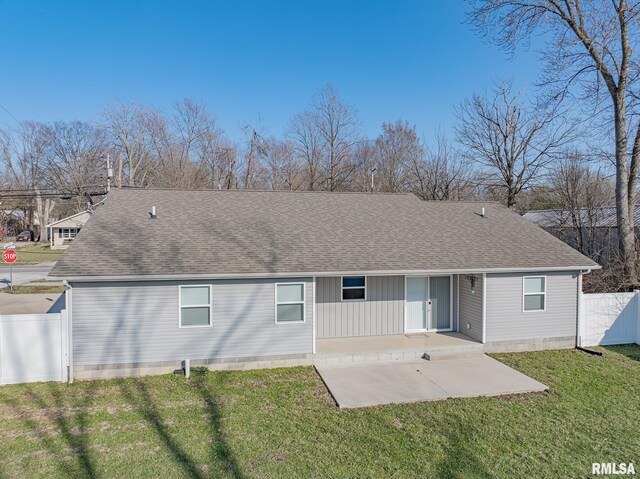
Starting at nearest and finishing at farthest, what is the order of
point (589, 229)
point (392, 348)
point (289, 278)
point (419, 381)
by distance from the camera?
point (419, 381) < point (289, 278) < point (392, 348) < point (589, 229)

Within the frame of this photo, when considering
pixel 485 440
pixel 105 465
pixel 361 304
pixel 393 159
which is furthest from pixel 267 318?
pixel 393 159

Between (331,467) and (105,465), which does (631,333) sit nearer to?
(331,467)

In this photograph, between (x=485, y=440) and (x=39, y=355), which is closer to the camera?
(x=485, y=440)

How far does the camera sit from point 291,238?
437 inches

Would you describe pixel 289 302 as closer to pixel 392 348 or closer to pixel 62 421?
pixel 392 348

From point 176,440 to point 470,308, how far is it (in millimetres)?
8757

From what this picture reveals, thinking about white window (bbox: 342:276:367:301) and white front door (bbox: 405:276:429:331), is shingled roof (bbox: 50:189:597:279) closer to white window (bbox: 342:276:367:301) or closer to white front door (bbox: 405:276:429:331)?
white window (bbox: 342:276:367:301)

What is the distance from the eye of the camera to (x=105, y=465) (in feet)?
18.1

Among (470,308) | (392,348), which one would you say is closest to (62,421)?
(392,348)

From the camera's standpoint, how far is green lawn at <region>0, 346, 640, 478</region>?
5.54 metres

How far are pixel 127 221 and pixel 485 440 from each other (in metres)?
10.1

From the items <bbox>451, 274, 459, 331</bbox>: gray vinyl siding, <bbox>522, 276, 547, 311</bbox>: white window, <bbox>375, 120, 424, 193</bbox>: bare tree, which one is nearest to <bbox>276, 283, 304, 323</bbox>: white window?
<bbox>451, 274, 459, 331</bbox>: gray vinyl siding

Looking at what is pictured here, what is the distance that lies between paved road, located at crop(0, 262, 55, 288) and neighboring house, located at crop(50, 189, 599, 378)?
587 inches

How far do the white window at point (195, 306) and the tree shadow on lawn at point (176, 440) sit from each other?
131cm
